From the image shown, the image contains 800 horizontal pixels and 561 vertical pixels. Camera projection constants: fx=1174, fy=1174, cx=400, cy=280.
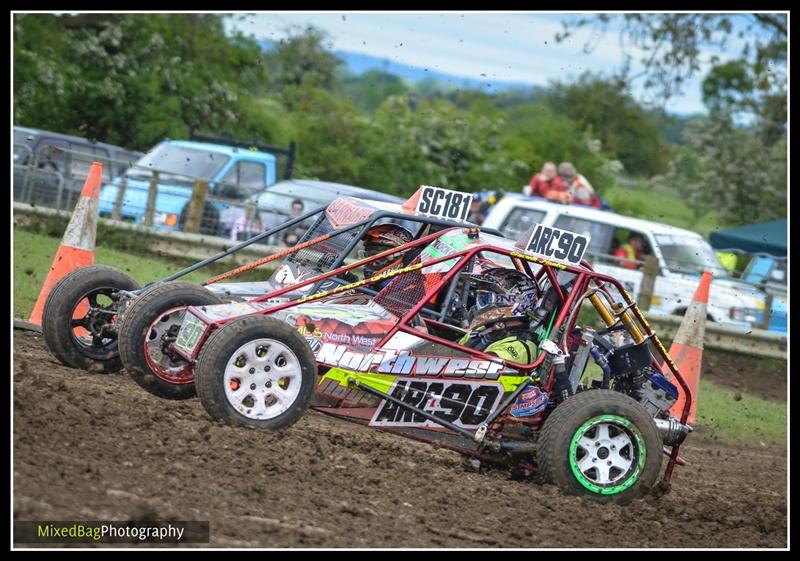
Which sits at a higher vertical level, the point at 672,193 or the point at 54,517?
the point at 672,193

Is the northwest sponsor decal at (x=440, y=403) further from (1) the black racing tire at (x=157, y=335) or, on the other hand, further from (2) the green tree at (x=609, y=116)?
(2) the green tree at (x=609, y=116)

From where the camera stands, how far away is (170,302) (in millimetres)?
6816

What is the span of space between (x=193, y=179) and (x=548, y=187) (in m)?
5.56

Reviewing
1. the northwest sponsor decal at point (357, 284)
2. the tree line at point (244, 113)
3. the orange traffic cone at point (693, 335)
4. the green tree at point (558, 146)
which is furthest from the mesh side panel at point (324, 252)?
the green tree at point (558, 146)

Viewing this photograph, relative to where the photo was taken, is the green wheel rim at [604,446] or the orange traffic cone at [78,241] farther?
the orange traffic cone at [78,241]

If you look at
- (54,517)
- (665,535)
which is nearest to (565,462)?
(665,535)

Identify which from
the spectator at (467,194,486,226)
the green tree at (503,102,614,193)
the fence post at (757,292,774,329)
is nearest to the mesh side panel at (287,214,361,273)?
the spectator at (467,194,486,226)

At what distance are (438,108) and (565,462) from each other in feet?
59.3

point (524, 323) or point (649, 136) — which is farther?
point (649, 136)

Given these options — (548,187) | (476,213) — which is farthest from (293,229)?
(548,187)

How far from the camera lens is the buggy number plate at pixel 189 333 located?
21.4ft
